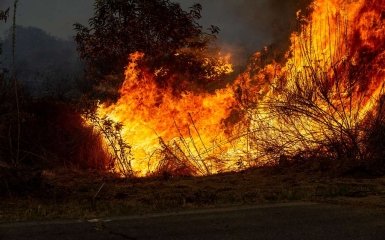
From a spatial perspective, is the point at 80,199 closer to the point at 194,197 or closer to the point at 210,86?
the point at 194,197

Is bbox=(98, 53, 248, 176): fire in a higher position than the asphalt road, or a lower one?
higher

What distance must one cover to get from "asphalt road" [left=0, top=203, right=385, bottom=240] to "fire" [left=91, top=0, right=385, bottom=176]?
5.71m

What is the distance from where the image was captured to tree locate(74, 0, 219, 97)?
17.1m

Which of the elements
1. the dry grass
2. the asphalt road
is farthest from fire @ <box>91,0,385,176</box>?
the asphalt road

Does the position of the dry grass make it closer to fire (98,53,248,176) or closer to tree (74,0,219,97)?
fire (98,53,248,176)

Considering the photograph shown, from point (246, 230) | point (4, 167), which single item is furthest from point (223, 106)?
point (246, 230)

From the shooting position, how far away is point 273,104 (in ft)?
38.2

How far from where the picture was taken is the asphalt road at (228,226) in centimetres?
466

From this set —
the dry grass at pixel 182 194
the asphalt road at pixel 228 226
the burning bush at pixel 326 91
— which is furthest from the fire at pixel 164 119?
the asphalt road at pixel 228 226

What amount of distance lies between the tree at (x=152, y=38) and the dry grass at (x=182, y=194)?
7.14m

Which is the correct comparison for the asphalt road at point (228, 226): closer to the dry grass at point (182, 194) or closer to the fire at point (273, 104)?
the dry grass at point (182, 194)

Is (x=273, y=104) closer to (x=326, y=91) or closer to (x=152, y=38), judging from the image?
(x=326, y=91)

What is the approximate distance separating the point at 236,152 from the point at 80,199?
548 centimetres

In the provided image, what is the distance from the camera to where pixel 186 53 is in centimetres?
1791
